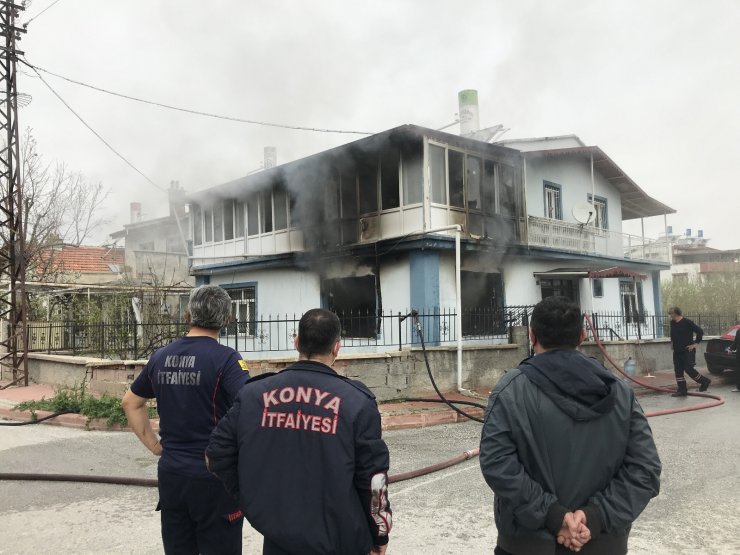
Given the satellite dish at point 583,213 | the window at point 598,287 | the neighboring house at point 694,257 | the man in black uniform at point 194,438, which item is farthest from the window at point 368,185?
the neighboring house at point 694,257

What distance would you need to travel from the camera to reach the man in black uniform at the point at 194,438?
2.60 metres

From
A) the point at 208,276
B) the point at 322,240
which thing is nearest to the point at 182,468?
the point at 322,240

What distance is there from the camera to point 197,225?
750 inches

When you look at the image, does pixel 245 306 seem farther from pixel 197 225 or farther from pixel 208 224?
pixel 197 225

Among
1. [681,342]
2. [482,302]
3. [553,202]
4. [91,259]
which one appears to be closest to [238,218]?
[482,302]

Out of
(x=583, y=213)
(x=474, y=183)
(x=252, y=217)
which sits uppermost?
(x=474, y=183)

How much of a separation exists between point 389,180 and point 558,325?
1147 centimetres

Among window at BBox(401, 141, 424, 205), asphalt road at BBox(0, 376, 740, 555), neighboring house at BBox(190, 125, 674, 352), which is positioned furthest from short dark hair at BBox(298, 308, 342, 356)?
window at BBox(401, 141, 424, 205)

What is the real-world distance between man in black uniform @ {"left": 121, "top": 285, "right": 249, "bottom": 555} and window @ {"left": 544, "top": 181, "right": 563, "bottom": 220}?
15.1 m

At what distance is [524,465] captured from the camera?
2170 mm

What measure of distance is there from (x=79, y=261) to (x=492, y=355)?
23.0 meters

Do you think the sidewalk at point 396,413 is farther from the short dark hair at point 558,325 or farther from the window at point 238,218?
the window at point 238,218

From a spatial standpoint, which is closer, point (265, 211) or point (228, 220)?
point (265, 211)

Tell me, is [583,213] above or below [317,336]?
above
